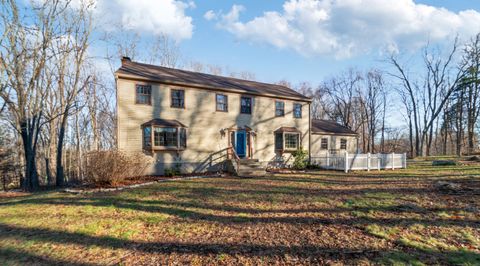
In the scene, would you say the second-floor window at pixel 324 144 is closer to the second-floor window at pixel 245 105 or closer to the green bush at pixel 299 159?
the green bush at pixel 299 159

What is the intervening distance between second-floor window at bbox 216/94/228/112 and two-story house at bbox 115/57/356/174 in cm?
7

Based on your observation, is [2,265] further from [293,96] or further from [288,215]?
[293,96]

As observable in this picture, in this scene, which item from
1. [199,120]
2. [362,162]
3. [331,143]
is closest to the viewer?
[199,120]

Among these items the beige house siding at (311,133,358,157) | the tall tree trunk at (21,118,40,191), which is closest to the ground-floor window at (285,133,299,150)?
the beige house siding at (311,133,358,157)

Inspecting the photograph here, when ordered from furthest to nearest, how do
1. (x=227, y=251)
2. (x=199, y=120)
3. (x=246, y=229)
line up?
(x=199, y=120)
(x=246, y=229)
(x=227, y=251)

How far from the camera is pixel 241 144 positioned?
1591 centimetres

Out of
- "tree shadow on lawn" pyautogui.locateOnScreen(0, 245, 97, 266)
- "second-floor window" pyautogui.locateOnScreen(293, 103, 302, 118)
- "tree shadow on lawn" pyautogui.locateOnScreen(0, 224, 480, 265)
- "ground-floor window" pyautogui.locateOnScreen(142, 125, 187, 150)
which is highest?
"second-floor window" pyautogui.locateOnScreen(293, 103, 302, 118)

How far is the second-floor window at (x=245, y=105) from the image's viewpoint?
53.1 ft

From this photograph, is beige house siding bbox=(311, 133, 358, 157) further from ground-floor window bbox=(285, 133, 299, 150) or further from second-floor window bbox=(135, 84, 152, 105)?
second-floor window bbox=(135, 84, 152, 105)

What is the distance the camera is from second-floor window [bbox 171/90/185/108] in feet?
45.9

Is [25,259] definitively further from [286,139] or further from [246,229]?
[286,139]

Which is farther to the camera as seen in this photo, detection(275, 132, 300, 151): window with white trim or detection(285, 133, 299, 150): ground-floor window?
detection(285, 133, 299, 150): ground-floor window

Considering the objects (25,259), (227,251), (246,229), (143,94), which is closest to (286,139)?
(143,94)

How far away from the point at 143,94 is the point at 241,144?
7059 millimetres
